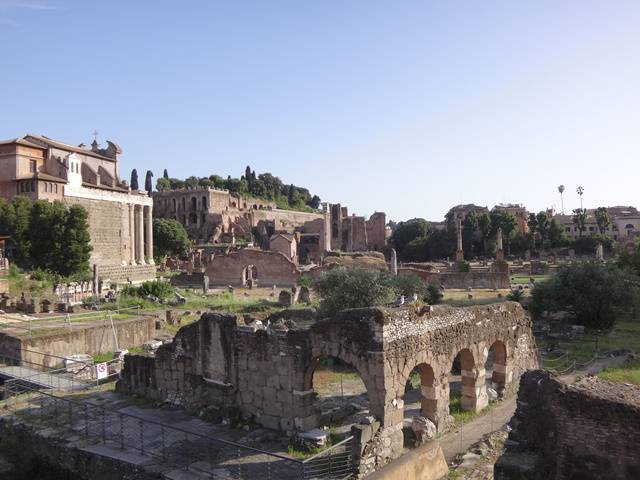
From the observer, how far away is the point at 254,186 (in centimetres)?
11875

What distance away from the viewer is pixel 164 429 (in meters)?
13.7

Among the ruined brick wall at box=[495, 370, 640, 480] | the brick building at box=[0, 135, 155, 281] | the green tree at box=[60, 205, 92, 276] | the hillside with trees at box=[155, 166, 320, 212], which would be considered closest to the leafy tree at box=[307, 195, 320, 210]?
the hillside with trees at box=[155, 166, 320, 212]

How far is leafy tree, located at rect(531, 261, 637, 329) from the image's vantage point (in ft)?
90.4

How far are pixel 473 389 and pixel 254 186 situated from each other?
106537mm

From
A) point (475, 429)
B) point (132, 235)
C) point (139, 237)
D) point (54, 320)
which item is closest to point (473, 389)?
point (475, 429)

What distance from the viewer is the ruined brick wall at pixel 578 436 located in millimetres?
8094

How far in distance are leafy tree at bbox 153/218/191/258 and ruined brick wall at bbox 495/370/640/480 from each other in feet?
225

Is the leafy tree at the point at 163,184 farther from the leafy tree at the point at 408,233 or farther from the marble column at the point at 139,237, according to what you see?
the marble column at the point at 139,237

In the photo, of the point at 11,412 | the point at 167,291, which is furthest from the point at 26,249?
the point at 11,412

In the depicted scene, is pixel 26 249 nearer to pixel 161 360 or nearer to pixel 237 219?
pixel 161 360

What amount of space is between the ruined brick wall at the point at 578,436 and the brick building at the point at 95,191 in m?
39.1

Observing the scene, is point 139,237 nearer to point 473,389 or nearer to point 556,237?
point 473,389

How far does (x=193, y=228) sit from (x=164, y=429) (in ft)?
269

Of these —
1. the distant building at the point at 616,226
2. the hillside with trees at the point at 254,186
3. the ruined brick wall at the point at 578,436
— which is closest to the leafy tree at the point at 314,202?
the hillside with trees at the point at 254,186
